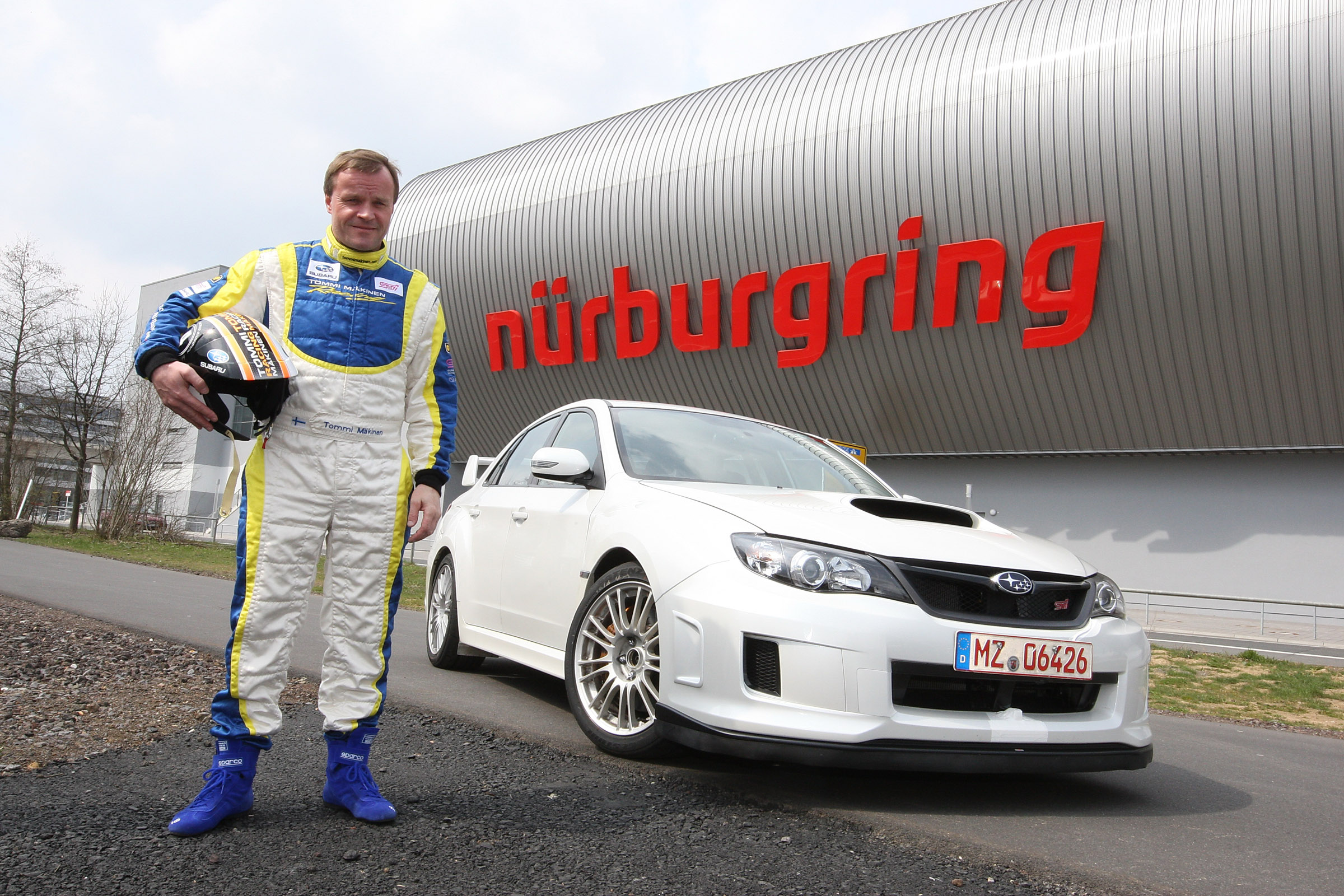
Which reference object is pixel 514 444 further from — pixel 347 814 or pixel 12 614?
pixel 12 614

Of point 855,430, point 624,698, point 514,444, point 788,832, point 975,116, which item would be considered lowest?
point 788,832

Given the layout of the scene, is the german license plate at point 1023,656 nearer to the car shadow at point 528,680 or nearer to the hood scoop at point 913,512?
the hood scoop at point 913,512

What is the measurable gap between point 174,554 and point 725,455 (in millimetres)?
20505

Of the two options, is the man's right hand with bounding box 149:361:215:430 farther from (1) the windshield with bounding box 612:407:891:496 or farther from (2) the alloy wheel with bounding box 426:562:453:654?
(2) the alloy wheel with bounding box 426:562:453:654

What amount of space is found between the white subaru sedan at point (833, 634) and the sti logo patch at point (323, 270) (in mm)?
1421

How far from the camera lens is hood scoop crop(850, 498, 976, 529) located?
3826 mm

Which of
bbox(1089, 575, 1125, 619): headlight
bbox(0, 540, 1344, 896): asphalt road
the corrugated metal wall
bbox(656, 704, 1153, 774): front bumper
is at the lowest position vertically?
bbox(0, 540, 1344, 896): asphalt road

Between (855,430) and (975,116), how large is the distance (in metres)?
6.56

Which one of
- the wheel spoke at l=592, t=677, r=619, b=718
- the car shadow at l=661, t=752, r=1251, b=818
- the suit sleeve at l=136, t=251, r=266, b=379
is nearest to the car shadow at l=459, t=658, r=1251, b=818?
the car shadow at l=661, t=752, r=1251, b=818

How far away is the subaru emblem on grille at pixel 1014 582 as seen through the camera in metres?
3.29

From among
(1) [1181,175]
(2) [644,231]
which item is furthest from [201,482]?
(1) [1181,175]

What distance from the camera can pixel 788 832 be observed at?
289 cm

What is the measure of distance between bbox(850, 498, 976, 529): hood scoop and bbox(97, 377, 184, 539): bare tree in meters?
28.8

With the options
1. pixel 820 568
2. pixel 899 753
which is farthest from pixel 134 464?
pixel 899 753
